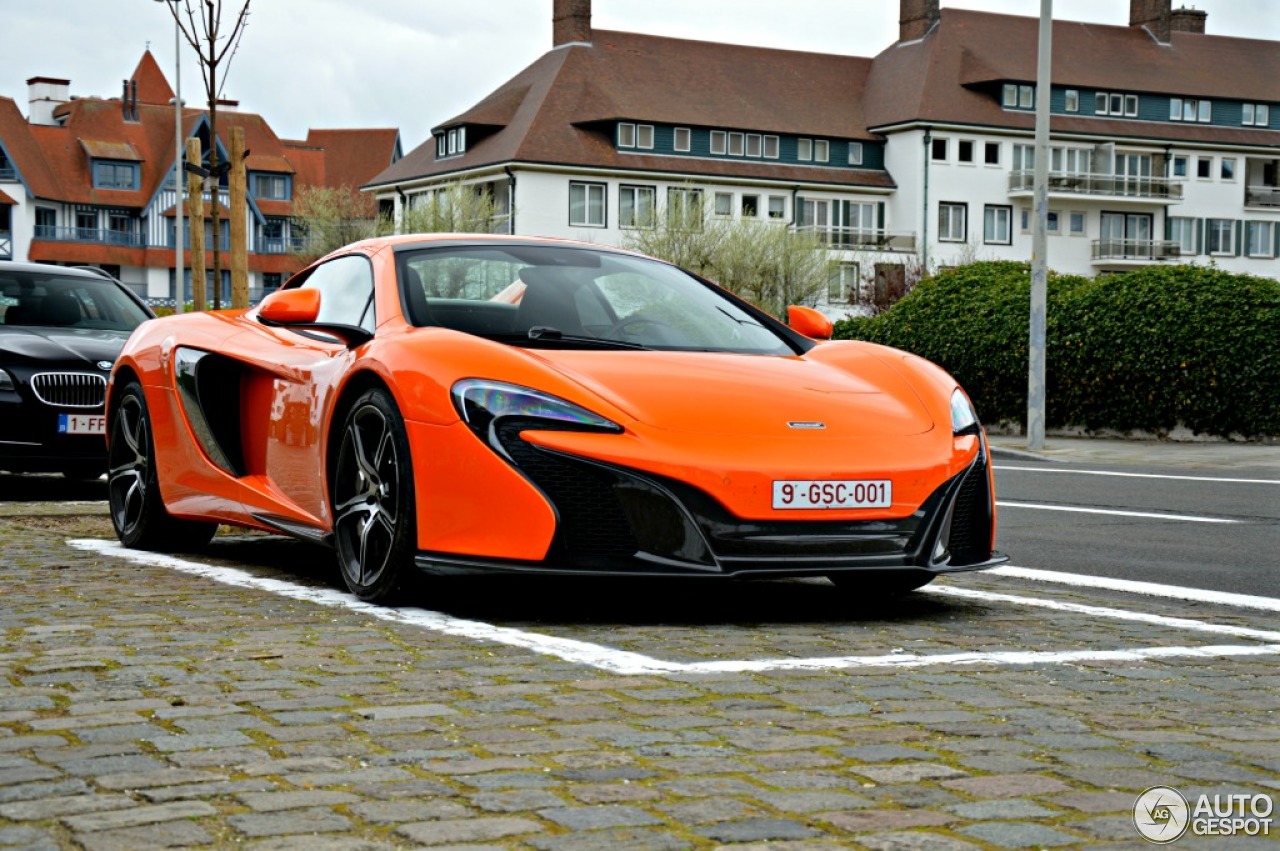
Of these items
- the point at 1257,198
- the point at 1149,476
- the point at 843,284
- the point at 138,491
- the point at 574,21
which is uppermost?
the point at 574,21

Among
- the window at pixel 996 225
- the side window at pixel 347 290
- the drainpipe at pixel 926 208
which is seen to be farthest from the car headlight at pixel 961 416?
the window at pixel 996 225

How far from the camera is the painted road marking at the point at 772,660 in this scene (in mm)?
5113

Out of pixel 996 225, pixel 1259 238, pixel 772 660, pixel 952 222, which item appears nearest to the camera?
pixel 772 660

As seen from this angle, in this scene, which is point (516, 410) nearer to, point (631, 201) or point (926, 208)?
point (631, 201)

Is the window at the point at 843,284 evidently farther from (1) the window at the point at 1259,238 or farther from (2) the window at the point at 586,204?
(1) the window at the point at 1259,238

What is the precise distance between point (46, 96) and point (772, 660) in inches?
3773

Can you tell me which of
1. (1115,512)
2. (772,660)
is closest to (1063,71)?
(1115,512)

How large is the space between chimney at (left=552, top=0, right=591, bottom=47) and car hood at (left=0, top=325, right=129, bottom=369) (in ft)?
217

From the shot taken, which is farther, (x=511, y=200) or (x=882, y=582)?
(x=511, y=200)

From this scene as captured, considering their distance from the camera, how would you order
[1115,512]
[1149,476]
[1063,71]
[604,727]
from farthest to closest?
1. [1063,71]
2. [1149,476]
3. [1115,512]
4. [604,727]

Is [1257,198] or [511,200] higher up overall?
[1257,198]

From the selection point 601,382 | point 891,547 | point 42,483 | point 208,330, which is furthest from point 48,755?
point 42,483

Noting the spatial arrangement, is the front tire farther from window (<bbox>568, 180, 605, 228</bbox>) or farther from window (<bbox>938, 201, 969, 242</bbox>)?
window (<bbox>938, 201, 969, 242</bbox>)

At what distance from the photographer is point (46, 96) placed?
94.1 m
